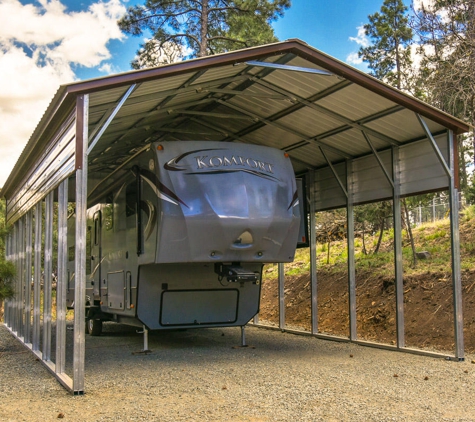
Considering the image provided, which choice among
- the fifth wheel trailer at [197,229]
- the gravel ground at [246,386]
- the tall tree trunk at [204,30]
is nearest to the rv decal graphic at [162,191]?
the fifth wheel trailer at [197,229]

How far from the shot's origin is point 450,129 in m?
10.1

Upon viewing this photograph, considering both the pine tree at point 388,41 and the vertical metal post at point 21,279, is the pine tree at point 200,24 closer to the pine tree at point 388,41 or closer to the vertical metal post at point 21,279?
the pine tree at point 388,41

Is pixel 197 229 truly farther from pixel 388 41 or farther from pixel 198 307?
pixel 388 41

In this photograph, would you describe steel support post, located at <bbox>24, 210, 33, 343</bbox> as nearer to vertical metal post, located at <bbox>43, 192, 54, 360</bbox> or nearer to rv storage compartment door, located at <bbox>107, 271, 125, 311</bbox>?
rv storage compartment door, located at <bbox>107, 271, 125, 311</bbox>

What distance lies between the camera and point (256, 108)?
11.1 meters

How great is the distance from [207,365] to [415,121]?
17.3 feet

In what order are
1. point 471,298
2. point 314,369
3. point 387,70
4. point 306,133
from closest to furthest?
point 314,369
point 306,133
point 471,298
point 387,70

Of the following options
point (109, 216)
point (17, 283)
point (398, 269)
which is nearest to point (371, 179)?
point (398, 269)

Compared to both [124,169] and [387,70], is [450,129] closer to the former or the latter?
[124,169]

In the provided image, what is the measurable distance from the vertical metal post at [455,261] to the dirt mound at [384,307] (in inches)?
53.4

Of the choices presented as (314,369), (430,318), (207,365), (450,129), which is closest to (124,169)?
(207,365)

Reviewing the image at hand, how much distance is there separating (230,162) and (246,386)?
338 cm

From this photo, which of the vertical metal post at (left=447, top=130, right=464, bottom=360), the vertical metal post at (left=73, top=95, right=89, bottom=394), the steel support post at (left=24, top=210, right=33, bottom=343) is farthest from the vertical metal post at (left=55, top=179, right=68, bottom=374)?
the vertical metal post at (left=447, top=130, right=464, bottom=360)

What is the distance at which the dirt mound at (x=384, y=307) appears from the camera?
41.1ft
